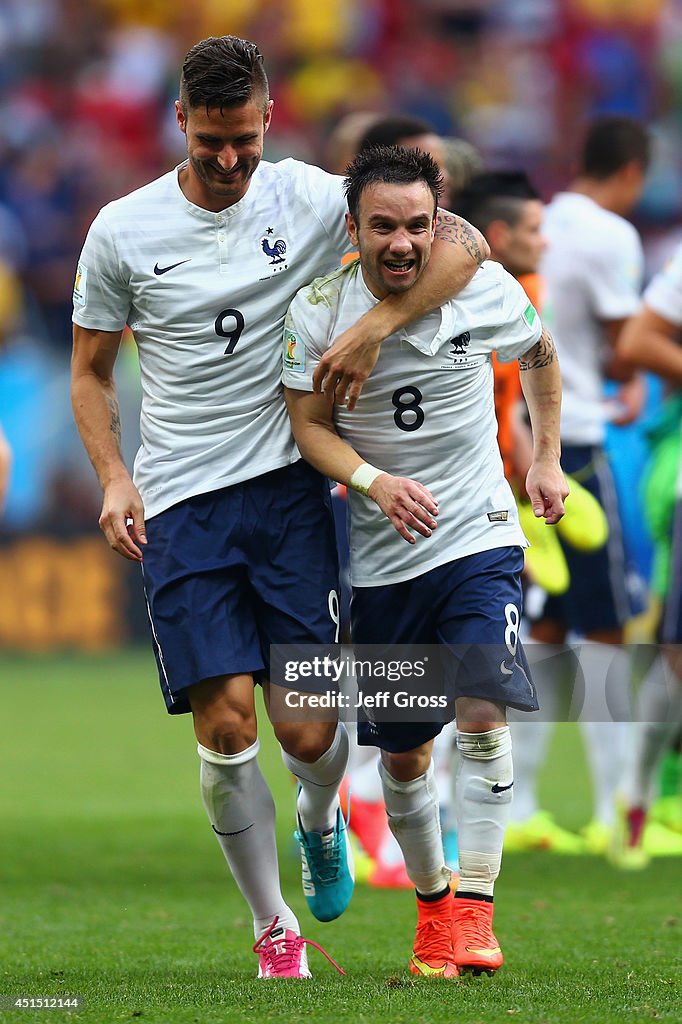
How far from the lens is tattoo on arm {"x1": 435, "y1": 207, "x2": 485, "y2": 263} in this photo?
4395mm

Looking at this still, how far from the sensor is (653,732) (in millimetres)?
6820

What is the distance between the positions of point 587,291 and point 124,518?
3731 millimetres

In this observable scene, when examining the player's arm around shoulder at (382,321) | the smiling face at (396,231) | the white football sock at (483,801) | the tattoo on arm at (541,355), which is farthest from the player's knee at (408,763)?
the smiling face at (396,231)

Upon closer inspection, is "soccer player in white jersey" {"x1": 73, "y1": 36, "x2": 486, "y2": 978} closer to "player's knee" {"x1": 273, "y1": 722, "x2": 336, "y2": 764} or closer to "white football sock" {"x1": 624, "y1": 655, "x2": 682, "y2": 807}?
"player's knee" {"x1": 273, "y1": 722, "x2": 336, "y2": 764}

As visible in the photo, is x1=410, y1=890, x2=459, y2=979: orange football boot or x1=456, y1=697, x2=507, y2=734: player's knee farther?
x1=410, y1=890, x2=459, y2=979: orange football boot

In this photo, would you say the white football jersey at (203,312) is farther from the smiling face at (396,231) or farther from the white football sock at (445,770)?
the white football sock at (445,770)

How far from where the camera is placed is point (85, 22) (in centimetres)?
1758

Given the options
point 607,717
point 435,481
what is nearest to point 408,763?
point 435,481

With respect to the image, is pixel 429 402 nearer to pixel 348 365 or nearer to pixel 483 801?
pixel 348 365

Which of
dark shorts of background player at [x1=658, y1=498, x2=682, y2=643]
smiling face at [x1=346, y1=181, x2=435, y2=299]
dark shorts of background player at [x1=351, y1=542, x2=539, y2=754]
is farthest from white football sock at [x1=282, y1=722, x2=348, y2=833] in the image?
dark shorts of background player at [x1=658, y1=498, x2=682, y2=643]

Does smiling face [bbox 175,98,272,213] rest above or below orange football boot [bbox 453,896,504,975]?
above

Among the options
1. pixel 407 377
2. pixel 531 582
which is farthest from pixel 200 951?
pixel 531 582

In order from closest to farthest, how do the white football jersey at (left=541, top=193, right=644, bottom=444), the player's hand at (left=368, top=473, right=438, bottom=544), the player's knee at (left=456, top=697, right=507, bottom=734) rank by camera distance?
the player's hand at (left=368, top=473, right=438, bottom=544), the player's knee at (left=456, top=697, right=507, bottom=734), the white football jersey at (left=541, top=193, right=644, bottom=444)

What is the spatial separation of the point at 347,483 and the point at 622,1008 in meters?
1.44
